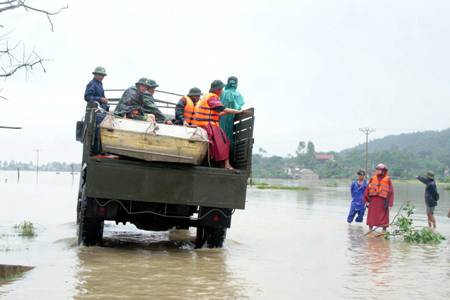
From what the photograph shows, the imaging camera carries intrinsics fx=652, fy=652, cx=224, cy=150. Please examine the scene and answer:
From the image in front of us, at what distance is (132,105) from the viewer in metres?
9.87

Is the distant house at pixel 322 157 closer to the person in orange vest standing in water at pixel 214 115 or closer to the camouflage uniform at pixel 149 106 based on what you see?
the person in orange vest standing in water at pixel 214 115

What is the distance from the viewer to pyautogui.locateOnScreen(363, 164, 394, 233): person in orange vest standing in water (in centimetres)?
1438

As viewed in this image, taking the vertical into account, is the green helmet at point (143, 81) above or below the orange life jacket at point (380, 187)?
above

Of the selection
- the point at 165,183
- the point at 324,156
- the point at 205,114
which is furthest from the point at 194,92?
the point at 324,156

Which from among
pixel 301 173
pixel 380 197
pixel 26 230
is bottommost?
pixel 26 230

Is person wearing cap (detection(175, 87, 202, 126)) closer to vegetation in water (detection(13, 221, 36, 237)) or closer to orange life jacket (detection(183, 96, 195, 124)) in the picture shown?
orange life jacket (detection(183, 96, 195, 124))

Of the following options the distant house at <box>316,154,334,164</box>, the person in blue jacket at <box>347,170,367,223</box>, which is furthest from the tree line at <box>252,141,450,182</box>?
the person in blue jacket at <box>347,170,367,223</box>

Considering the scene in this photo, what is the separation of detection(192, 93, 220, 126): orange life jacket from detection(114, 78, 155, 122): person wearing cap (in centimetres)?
76

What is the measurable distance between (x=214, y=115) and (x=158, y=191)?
163 centimetres

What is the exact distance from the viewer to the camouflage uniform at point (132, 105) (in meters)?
9.77

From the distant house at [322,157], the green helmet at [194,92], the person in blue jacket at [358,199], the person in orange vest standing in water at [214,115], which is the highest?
the distant house at [322,157]

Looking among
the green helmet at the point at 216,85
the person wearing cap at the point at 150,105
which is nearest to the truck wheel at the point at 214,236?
the person wearing cap at the point at 150,105

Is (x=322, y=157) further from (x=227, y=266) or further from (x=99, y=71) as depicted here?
(x=227, y=266)

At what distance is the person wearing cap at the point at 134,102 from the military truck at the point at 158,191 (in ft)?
1.70
